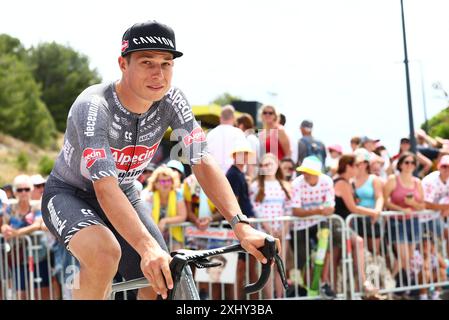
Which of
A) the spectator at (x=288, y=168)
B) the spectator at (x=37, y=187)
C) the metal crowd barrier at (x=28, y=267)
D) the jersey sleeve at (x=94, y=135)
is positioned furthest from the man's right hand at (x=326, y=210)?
the jersey sleeve at (x=94, y=135)

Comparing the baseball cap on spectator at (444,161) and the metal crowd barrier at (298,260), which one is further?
the baseball cap on spectator at (444,161)

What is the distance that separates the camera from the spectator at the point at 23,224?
8.67m

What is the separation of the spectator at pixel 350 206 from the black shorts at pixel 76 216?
466 cm

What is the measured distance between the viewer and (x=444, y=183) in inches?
362

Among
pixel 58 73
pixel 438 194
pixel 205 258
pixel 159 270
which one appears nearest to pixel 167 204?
pixel 438 194

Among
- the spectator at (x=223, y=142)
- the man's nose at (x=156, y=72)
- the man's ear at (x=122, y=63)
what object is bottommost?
the man's nose at (x=156, y=72)

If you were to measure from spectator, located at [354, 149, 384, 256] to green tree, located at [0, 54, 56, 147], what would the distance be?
37.1 m

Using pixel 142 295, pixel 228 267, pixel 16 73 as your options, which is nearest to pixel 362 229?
pixel 228 267

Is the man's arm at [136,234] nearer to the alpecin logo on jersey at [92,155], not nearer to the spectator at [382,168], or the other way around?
the alpecin logo on jersey at [92,155]

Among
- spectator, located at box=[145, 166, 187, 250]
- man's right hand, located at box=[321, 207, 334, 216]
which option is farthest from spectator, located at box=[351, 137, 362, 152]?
spectator, located at box=[145, 166, 187, 250]

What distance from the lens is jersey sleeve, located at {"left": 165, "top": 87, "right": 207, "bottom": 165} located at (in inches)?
155

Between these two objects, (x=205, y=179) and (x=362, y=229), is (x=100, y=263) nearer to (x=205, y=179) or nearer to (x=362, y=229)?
(x=205, y=179)

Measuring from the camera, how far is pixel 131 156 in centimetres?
415

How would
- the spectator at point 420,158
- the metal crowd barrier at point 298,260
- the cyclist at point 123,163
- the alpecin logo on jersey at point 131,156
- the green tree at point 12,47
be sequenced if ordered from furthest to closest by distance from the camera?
the green tree at point 12,47, the spectator at point 420,158, the metal crowd barrier at point 298,260, the alpecin logo on jersey at point 131,156, the cyclist at point 123,163
